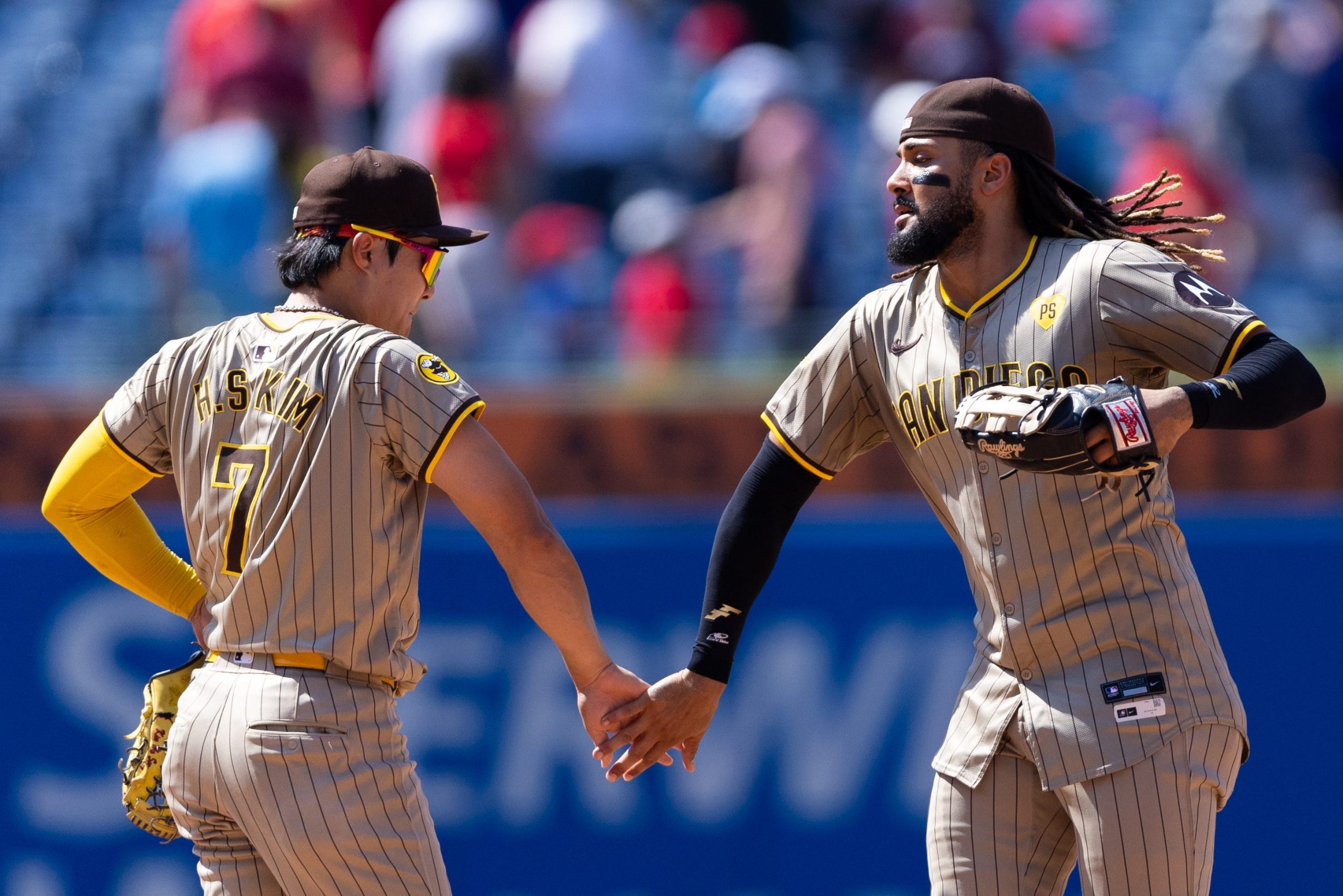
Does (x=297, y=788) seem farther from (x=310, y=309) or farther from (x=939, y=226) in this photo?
(x=939, y=226)

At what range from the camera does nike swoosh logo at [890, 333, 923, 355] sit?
356cm

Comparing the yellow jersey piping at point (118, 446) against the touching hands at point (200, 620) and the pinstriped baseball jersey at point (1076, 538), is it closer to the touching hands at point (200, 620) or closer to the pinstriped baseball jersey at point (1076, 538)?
the touching hands at point (200, 620)

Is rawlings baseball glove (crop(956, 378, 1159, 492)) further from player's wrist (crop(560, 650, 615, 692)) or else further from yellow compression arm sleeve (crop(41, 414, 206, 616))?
yellow compression arm sleeve (crop(41, 414, 206, 616))

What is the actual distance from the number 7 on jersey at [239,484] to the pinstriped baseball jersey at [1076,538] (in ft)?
4.53

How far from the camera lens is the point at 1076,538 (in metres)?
3.30

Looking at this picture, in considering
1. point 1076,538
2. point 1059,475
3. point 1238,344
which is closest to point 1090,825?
point 1076,538

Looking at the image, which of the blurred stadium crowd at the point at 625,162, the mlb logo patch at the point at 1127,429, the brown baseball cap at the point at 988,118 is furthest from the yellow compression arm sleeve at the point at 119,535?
Answer: the blurred stadium crowd at the point at 625,162

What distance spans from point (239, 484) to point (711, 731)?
2932 millimetres

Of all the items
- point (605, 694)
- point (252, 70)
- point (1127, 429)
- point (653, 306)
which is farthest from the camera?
point (252, 70)

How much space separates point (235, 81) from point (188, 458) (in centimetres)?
453

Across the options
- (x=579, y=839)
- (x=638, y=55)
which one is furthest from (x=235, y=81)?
(x=579, y=839)

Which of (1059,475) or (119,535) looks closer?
(1059,475)

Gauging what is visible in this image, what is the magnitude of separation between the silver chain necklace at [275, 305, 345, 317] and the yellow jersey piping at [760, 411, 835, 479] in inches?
39.4

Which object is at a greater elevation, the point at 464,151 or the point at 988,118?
the point at 464,151
